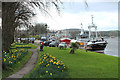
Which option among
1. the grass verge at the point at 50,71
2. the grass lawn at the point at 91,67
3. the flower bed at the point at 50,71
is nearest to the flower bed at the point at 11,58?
the grass verge at the point at 50,71

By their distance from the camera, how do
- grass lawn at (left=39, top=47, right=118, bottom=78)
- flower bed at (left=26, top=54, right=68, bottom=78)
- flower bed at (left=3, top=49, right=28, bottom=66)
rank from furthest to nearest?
flower bed at (left=3, top=49, right=28, bottom=66) < grass lawn at (left=39, top=47, right=118, bottom=78) < flower bed at (left=26, top=54, right=68, bottom=78)

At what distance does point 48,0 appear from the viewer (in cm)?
766

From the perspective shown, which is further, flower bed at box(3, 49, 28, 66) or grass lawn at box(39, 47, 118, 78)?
flower bed at box(3, 49, 28, 66)

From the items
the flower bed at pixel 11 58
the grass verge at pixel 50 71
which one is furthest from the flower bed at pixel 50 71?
the flower bed at pixel 11 58

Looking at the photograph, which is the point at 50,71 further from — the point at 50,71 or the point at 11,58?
the point at 11,58

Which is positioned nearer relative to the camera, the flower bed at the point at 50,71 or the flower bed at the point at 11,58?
the flower bed at the point at 50,71

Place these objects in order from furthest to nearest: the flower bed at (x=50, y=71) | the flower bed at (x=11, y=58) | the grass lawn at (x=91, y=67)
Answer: the flower bed at (x=11, y=58)
the grass lawn at (x=91, y=67)
the flower bed at (x=50, y=71)

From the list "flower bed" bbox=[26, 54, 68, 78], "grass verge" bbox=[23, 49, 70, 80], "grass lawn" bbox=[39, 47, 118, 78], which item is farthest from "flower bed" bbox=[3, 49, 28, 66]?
"grass lawn" bbox=[39, 47, 118, 78]

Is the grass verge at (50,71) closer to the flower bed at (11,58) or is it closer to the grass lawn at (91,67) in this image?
the grass lawn at (91,67)

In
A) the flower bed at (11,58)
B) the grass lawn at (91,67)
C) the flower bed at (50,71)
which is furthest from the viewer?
the flower bed at (11,58)

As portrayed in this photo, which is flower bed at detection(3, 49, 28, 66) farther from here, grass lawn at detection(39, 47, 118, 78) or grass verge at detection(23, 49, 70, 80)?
grass lawn at detection(39, 47, 118, 78)

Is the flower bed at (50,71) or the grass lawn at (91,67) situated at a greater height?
the flower bed at (50,71)

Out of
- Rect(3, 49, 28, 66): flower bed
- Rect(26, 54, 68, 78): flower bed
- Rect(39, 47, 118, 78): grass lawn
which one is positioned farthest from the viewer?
Rect(3, 49, 28, 66): flower bed

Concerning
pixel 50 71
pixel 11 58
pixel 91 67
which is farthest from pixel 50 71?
pixel 11 58
